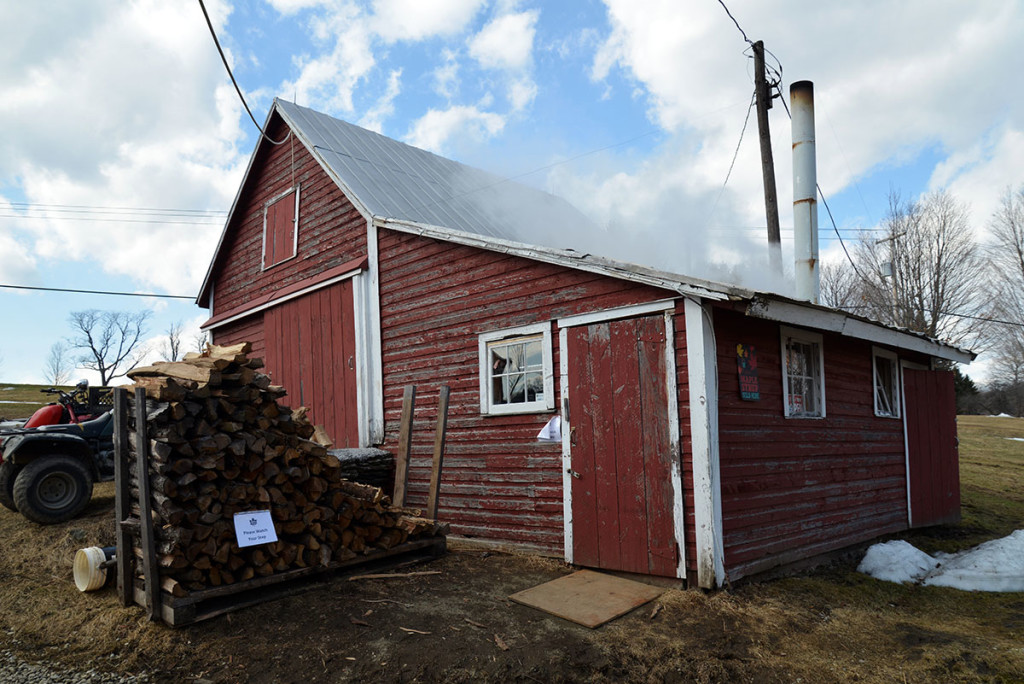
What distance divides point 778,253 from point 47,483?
36.2 ft

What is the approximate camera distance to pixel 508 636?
4617 millimetres

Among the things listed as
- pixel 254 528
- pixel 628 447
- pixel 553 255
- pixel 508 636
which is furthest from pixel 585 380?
pixel 254 528

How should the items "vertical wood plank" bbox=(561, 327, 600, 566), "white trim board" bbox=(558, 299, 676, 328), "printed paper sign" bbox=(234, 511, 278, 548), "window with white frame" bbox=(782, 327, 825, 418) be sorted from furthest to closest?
"window with white frame" bbox=(782, 327, 825, 418)
"vertical wood plank" bbox=(561, 327, 600, 566)
"white trim board" bbox=(558, 299, 676, 328)
"printed paper sign" bbox=(234, 511, 278, 548)

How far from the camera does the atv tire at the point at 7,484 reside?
7969mm

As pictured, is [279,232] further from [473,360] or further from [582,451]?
[582,451]

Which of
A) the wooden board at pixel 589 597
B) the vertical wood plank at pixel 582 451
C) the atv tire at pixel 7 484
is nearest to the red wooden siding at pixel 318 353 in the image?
the atv tire at pixel 7 484

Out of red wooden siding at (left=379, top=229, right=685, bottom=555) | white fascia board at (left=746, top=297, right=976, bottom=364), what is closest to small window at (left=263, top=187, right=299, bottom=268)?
red wooden siding at (left=379, top=229, right=685, bottom=555)

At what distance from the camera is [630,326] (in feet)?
19.9

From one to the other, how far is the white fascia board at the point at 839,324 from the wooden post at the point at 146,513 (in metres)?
4.57

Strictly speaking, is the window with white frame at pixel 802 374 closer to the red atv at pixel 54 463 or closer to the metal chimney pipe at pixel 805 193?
the metal chimney pipe at pixel 805 193

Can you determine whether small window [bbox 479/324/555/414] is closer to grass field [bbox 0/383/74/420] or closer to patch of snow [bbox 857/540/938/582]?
patch of snow [bbox 857/540/938/582]

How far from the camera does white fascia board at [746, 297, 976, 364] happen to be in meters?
5.48

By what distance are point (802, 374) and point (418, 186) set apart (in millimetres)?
6532

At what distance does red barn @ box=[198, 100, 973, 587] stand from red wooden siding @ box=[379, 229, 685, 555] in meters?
0.02
